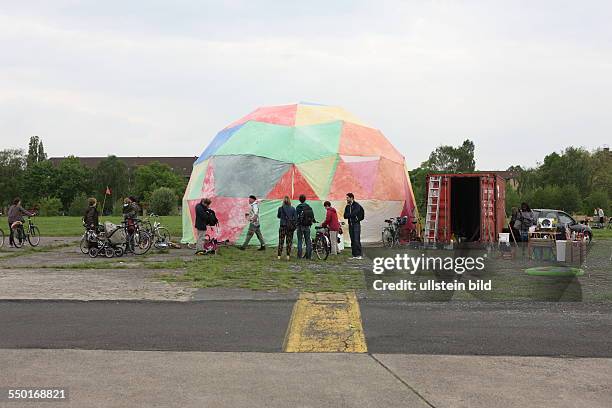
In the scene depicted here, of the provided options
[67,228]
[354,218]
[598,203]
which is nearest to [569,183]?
[598,203]

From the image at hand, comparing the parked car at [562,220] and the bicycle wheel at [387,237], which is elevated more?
the parked car at [562,220]

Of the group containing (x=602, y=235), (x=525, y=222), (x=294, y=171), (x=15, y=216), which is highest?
(x=294, y=171)

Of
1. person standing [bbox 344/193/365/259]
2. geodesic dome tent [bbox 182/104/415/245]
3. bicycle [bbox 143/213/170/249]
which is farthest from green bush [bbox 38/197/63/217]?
person standing [bbox 344/193/365/259]

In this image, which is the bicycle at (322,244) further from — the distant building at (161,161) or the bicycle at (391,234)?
the distant building at (161,161)

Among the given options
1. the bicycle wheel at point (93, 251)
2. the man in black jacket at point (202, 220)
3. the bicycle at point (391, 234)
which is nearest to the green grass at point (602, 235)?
the bicycle at point (391, 234)

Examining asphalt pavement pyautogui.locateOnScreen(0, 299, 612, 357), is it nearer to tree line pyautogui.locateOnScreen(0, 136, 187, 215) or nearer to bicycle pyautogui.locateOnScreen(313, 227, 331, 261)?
bicycle pyautogui.locateOnScreen(313, 227, 331, 261)

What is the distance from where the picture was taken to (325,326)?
25.0ft

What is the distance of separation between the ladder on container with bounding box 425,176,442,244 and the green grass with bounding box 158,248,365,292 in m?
4.06

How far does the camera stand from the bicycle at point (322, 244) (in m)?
18.0

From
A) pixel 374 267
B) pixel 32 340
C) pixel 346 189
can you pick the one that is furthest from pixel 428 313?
pixel 346 189

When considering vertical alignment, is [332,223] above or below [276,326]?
above

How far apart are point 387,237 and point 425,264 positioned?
22.5 ft

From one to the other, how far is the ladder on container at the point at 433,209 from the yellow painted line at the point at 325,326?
11956 mm

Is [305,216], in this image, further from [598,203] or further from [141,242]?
→ [598,203]
